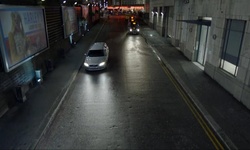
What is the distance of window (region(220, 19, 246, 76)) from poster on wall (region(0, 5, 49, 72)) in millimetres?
11943

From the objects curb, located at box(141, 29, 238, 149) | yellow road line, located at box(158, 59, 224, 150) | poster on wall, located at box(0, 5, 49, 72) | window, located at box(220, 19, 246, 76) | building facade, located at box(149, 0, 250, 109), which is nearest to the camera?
curb, located at box(141, 29, 238, 149)

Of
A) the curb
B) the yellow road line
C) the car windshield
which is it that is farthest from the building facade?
the car windshield

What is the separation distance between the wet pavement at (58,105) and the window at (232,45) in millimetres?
1414

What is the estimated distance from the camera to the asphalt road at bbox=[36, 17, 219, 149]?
7398mm

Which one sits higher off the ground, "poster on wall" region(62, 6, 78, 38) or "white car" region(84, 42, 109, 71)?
"poster on wall" region(62, 6, 78, 38)

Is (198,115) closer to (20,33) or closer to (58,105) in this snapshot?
(58,105)

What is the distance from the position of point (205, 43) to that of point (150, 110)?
355 inches

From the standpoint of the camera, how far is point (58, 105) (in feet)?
33.0

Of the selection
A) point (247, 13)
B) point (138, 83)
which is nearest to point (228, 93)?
point (247, 13)

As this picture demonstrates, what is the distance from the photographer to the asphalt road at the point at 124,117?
7.40m

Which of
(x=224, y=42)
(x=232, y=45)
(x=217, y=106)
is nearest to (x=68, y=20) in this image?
(x=224, y=42)

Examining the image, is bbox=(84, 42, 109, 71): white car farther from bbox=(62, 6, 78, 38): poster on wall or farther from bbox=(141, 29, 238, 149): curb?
bbox=(141, 29, 238, 149): curb

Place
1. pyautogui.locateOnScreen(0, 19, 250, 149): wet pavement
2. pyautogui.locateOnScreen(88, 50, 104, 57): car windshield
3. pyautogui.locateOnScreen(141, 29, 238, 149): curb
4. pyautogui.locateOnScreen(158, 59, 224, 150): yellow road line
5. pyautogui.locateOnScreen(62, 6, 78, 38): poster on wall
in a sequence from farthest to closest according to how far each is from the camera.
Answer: pyautogui.locateOnScreen(62, 6, 78, 38): poster on wall, pyautogui.locateOnScreen(88, 50, 104, 57): car windshield, pyautogui.locateOnScreen(0, 19, 250, 149): wet pavement, pyautogui.locateOnScreen(158, 59, 224, 150): yellow road line, pyautogui.locateOnScreen(141, 29, 238, 149): curb

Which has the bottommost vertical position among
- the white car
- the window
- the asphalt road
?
the asphalt road
